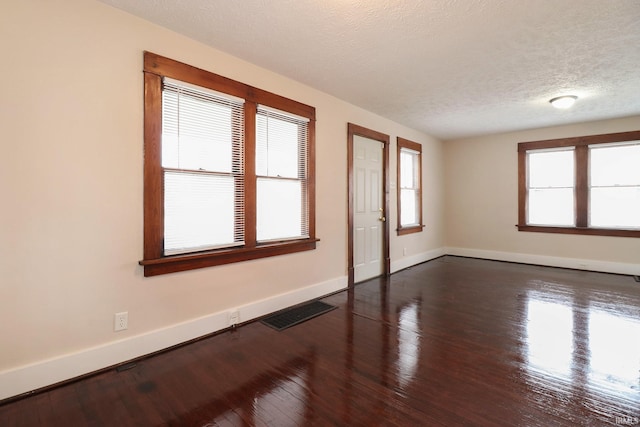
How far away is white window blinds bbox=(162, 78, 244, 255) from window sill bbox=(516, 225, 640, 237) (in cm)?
566

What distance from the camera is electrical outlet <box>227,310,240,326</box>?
286 centimetres

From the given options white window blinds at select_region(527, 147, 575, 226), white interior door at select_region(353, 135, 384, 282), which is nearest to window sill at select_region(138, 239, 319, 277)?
white interior door at select_region(353, 135, 384, 282)

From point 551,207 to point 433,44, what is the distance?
4710mm

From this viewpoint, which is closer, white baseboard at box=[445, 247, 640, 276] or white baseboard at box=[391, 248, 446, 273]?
white baseboard at box=[445, 247, 640, 276]

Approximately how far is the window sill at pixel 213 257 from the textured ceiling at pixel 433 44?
188cm

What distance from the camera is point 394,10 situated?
218 cm

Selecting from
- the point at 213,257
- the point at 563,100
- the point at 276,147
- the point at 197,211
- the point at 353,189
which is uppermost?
the point at 563,100

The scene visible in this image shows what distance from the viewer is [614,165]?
199 inches

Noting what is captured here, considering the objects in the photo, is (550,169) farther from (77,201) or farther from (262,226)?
(77,201)

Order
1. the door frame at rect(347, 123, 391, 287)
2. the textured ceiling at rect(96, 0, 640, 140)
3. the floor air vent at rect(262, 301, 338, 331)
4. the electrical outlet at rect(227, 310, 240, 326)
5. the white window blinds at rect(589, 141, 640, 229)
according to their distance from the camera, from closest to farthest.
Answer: the textured ceiling at rect(96, 0, 640, 140), the electrical outlet at rect(227, 310, 240, 326), the floor air vent at rect(262, 301, 338, 331), the door frame at rect(347, 123, 391, 287), the white window blinds at rect(589, 141, 640, 229)

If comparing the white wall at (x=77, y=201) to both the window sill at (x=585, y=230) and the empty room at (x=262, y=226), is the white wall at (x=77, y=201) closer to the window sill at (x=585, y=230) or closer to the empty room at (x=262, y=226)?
the empty room at (x=262, y=226)

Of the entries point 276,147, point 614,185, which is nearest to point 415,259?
point 614,185

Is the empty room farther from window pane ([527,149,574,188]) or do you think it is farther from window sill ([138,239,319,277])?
window pane ([527,149,574,188])

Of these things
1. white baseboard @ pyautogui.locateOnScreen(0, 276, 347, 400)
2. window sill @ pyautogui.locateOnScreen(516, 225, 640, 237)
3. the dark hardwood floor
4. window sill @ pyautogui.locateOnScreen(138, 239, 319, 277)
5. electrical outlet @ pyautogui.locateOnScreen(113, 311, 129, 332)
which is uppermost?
window sill @ pyautogui.locateOnScreen(516, 225, 640, 237)
